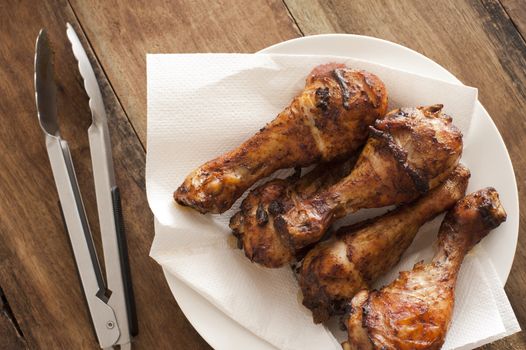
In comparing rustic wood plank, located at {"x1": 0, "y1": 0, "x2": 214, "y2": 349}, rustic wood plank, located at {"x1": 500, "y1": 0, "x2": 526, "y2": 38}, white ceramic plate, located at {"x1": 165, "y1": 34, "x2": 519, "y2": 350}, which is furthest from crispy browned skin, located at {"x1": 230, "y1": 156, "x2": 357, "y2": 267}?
rustic wood plank, located at {"x1": 500, "y1": 0, "x2": 526, "y2": 38}

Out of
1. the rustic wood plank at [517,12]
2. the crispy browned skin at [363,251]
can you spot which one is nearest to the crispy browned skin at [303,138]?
the crispy browned skin at [363,251]

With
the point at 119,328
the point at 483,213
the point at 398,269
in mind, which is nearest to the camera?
the point at 483,213

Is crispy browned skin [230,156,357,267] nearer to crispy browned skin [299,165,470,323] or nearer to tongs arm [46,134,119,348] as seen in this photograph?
crispy browned skin [299,165,470,323]

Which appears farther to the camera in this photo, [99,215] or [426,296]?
[99,215]

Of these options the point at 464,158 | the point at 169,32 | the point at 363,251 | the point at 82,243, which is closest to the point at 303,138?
the point at 363,251

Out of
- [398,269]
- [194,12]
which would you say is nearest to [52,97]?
[194,12]

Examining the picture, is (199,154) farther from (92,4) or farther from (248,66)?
(92,4)

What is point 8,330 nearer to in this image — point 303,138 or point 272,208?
point 272,208
